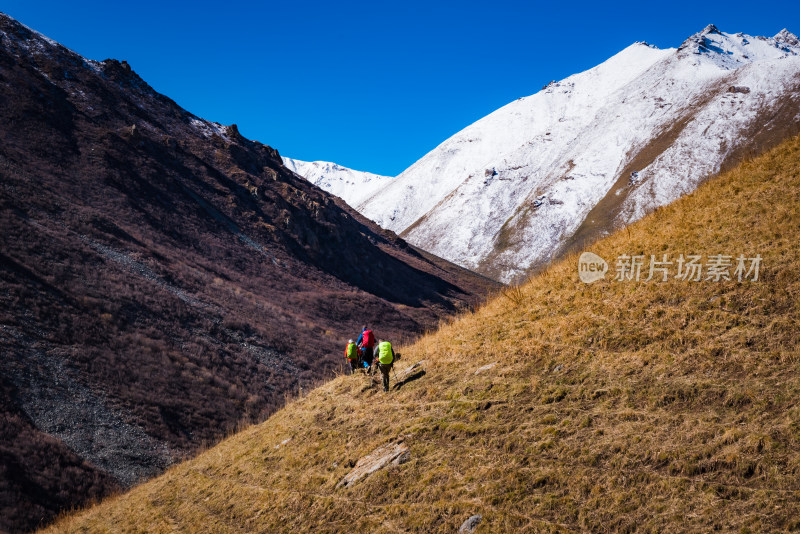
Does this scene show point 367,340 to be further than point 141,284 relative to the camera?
No

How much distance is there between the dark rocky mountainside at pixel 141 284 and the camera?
21594mm

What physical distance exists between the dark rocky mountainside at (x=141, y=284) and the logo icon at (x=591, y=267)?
2.78m

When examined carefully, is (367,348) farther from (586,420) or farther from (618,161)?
(618,161)

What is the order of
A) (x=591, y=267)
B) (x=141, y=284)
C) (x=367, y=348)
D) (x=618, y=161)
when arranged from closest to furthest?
(x=591, y=267)
(x=367, y=348)
(x=141, y=284)
(x=618, y=161)

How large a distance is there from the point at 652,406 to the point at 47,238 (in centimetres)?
4054

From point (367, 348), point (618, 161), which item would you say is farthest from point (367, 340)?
point (618, 161)

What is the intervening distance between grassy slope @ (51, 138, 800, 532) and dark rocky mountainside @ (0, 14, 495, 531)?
13.2ft

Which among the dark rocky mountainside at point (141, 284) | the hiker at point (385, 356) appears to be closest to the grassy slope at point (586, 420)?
the hiker at point (385, 356)

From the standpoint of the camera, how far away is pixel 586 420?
8.19 meters

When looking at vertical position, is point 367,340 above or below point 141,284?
below

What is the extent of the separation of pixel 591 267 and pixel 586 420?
596 centimetres

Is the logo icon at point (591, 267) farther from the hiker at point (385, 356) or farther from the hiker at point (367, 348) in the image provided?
the hiker at point (367, 348)

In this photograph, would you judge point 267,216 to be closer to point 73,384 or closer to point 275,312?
point 275,312

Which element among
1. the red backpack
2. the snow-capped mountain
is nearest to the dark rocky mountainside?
the red backpack
